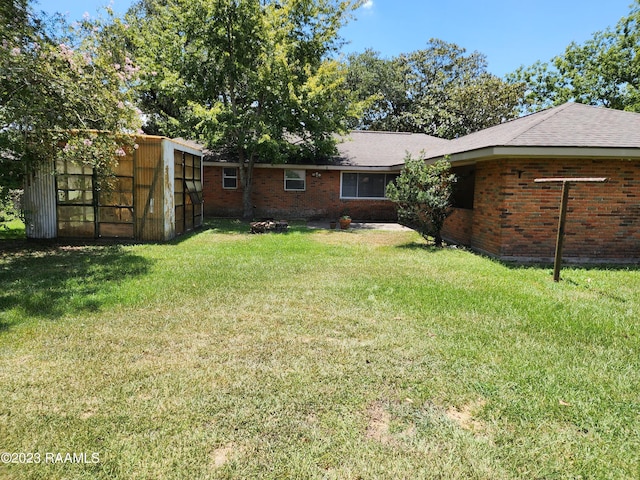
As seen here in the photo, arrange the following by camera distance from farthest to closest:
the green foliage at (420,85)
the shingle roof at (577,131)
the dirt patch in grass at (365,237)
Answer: the green foliage at (420,85), the dirt patch in grass at (365,237), the shingle roof at (577,131)

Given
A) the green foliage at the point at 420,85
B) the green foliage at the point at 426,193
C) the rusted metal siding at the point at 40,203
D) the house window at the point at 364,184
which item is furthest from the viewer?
the green foliage at the point at 420,85

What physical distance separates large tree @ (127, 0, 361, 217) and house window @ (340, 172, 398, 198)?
223cm

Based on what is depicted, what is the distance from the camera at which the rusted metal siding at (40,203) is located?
9.70 metres

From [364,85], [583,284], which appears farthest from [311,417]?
[364,85]

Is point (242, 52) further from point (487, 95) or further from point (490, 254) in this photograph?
point (487, 95)

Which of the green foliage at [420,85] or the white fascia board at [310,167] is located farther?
the green foliage at [420,85]

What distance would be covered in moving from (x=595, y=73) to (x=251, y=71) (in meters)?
21.8

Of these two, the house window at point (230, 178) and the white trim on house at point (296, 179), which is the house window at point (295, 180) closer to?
the white trim on house at point (296, 179)

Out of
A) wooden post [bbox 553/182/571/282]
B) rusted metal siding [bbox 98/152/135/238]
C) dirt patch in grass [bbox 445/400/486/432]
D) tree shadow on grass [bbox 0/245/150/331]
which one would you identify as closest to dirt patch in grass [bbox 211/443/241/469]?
dirt patch in grass [bbox 445/400/486/432]

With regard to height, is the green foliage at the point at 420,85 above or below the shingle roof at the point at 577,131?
above

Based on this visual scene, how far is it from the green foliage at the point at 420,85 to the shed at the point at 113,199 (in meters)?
22.2

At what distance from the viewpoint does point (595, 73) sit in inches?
914

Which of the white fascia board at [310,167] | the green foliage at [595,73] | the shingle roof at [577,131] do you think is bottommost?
the white fascia board at [310,167]

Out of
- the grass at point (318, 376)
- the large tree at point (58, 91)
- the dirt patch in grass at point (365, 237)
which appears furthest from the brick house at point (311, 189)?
the grass at point (318, 376)
